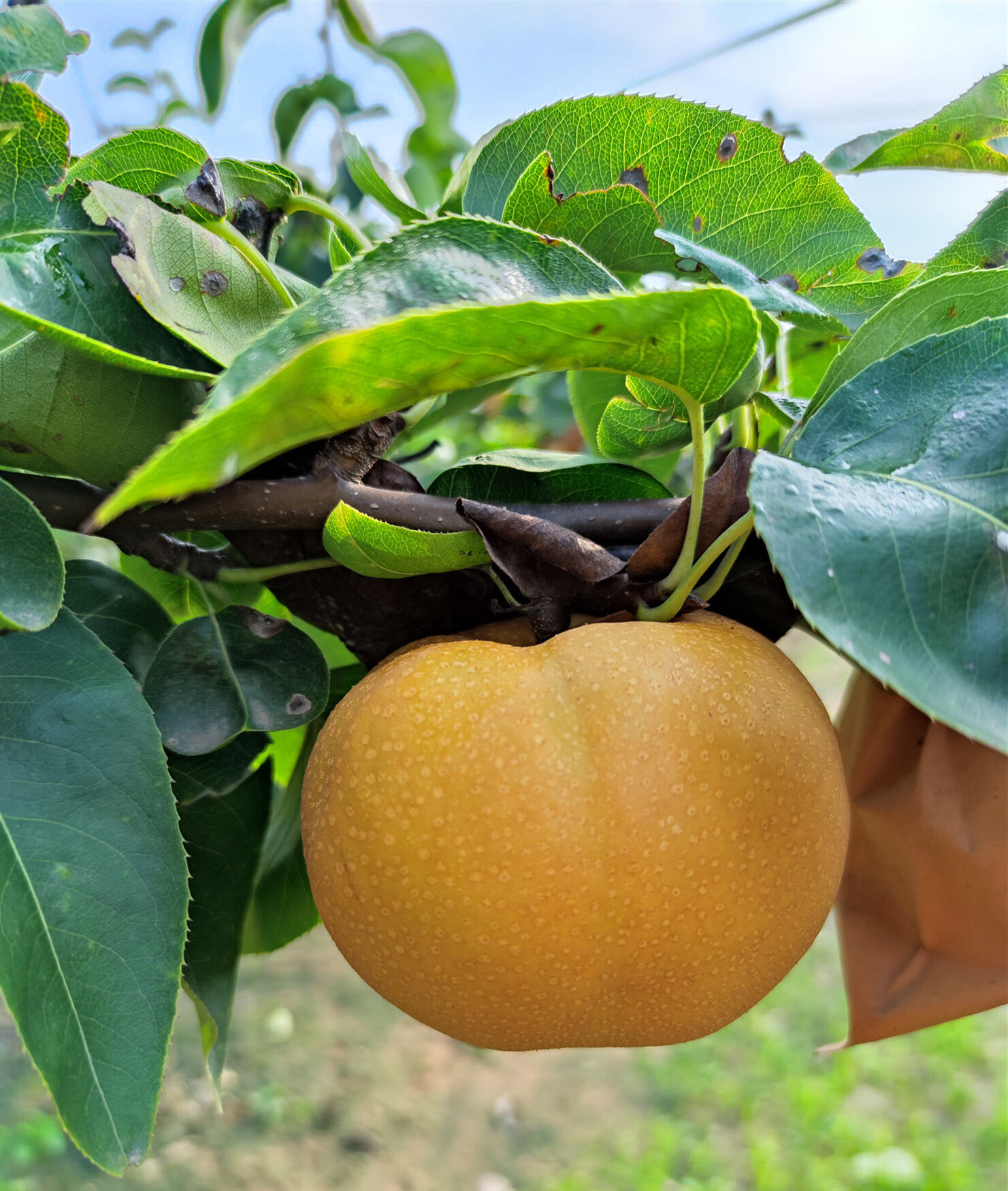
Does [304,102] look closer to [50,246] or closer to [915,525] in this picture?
[50,246]

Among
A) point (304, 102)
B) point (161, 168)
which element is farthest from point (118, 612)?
point (304, 102)

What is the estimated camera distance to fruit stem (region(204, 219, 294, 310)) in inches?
15.5

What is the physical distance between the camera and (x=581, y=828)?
0.31m

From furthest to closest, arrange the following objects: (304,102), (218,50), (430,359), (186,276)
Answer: (304,102) < (218,50) < (186,276) < (430,359)

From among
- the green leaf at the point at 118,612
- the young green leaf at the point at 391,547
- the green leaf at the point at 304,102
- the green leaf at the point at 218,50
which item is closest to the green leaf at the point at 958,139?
the young green leaf at the point at 391,547

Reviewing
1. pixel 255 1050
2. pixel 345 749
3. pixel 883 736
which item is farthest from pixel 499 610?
pixel 255 1050

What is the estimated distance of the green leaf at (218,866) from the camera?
41 cm

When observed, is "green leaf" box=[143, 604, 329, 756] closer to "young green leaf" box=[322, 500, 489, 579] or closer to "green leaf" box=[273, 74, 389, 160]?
"young green leaf" box=[322, 500, 489, 579]

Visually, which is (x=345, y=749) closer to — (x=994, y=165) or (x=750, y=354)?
(x=750, y=354)

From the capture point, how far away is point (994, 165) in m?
0.47

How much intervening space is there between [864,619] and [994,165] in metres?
0.32

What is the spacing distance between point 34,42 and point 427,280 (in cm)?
22

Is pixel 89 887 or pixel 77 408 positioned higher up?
pixel 77 408

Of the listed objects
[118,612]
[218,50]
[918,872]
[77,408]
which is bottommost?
[918,872]
